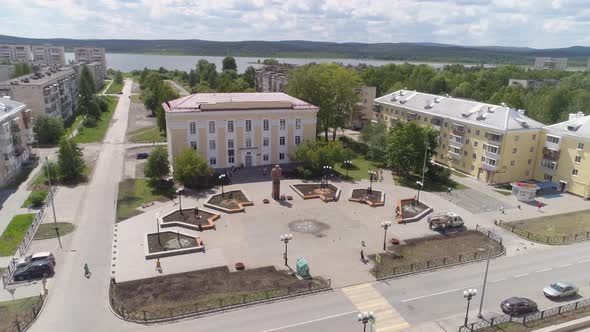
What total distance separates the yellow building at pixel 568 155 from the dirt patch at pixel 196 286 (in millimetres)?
40944

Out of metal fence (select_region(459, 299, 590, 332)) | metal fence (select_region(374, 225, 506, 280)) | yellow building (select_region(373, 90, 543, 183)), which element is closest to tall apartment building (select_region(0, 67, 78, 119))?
yellow building (select_region(373, 90, 543, 183))

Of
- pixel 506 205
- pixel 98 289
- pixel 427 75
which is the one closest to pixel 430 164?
pixel 506 205

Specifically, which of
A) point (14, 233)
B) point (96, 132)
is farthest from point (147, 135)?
point (14, 233)

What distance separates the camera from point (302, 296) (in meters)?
27.8

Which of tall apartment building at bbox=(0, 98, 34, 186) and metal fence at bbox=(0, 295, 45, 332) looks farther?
tall apartment building at bbox=(0, 98, 34, 186)

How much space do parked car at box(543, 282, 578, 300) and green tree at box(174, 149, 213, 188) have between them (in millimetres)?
36310

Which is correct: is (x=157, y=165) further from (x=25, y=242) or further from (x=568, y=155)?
(x=568, y=155)

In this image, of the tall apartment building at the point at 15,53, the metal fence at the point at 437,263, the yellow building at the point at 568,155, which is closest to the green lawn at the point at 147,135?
the metal fence at the point at 437,263

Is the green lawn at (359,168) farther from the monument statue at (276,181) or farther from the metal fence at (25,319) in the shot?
the metal fence at (25,319)

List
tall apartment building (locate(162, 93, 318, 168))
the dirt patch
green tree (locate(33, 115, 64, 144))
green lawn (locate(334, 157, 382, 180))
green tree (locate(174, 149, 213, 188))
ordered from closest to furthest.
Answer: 1. the dirt patch
2. green tree (locate(174, 149, 213, 188))
3. tall apartment building (locate(162, 93, 318, 168))
4. green lawn (locate(334, 157, 382, 180))
5. green tree (locate(33, 115, 64, 144))

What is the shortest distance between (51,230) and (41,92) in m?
47.3

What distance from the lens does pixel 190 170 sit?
4738 cm

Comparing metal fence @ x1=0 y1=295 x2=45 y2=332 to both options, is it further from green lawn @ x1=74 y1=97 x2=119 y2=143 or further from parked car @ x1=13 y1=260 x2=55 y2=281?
green lawn @ x1=74 y1=97 x2=119 y2=143

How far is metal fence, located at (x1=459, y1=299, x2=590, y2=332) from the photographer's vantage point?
24.9 meters
